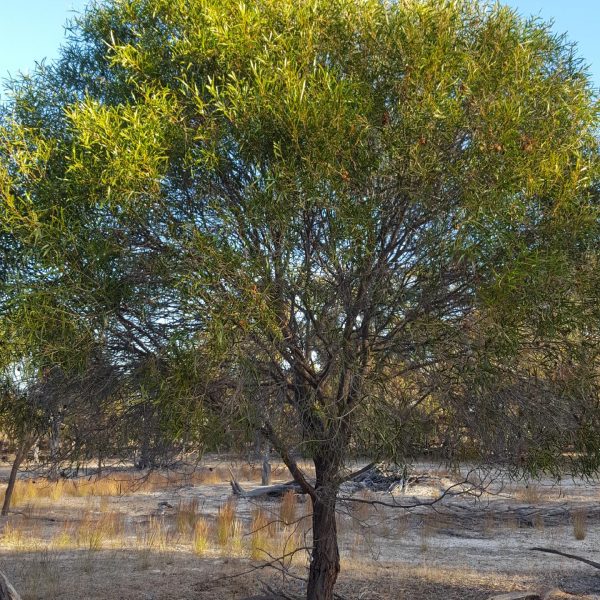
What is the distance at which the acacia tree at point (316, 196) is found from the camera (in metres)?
5.63

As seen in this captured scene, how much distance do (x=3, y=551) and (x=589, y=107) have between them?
11446 millimetres

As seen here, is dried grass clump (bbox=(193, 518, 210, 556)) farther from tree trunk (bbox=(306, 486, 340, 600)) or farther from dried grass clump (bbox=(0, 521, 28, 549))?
tree trunk (bbox=(306, 486, 340, 600))

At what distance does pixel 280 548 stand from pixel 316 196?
348 inches

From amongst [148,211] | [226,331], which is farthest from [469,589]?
[148,211]

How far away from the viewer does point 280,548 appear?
12.8m

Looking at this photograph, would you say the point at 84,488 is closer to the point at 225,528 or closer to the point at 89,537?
the point at 89,537

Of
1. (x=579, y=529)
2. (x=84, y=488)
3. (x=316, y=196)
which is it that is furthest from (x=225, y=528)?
(x=84, y=488)

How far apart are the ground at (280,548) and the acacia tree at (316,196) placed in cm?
158

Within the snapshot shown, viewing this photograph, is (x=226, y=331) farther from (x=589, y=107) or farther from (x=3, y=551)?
(x=3, y=551)

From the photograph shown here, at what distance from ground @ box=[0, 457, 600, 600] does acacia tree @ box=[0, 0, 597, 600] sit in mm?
1584

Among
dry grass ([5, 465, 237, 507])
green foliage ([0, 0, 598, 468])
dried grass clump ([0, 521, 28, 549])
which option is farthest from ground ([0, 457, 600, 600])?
green foliage ([0, 0, 598, 468])

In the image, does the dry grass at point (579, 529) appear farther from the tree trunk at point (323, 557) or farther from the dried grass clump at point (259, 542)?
the tree trunk at point (323, 557)

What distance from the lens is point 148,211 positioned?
19.5 ft

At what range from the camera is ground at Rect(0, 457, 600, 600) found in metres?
10.0
